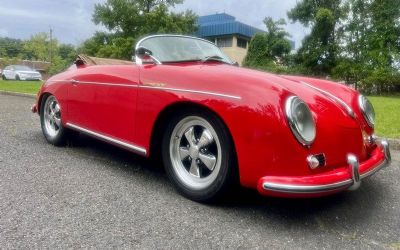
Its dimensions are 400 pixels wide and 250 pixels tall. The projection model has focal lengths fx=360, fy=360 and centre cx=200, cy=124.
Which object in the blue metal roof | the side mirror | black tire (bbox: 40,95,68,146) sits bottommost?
black tire (bbox: 40,95,68,146)

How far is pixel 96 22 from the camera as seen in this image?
100 feet

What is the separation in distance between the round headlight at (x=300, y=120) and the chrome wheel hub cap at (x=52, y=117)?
2.87m

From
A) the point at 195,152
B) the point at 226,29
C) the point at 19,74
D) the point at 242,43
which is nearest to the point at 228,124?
the point at 195,152

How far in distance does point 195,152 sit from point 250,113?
0.62 metres

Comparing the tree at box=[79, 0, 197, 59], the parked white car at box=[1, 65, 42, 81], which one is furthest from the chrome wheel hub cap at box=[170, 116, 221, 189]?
the parked white car at box=[1, 65, 42, 81]

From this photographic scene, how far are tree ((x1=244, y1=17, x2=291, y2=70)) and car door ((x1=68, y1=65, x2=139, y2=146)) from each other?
24503mm

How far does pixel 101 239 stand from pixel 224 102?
1131mm

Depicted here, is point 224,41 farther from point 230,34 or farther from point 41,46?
point 41,46

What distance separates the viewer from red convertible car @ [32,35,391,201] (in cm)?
219

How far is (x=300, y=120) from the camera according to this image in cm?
224

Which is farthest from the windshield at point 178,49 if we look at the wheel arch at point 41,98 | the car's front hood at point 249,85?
the wheel arch at point 41,98

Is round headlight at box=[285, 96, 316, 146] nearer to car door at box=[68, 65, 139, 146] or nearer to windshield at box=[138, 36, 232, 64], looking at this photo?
car door at box=[68, 65, 139, 146]

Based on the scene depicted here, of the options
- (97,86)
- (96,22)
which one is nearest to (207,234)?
(97,86)

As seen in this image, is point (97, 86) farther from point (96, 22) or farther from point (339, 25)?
point (96, 22)
